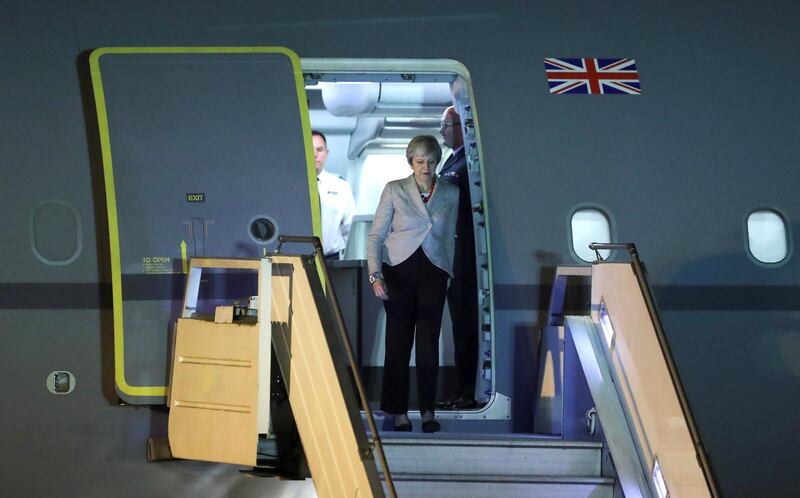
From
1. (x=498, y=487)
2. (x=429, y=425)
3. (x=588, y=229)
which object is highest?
(x=588, y=229)

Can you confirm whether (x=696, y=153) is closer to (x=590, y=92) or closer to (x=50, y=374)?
(x=590, y=92)

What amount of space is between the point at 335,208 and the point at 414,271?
6.49ft

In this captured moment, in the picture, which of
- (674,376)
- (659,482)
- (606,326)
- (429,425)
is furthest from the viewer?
(429,425)

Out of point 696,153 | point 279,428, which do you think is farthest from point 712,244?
point 279,428

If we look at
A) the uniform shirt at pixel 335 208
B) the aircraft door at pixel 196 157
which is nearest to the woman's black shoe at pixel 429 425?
the aircraft door at pixel 196 157

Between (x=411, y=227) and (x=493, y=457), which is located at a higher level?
(x=411, y=227)

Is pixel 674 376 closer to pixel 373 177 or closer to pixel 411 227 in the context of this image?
pixel 411 227

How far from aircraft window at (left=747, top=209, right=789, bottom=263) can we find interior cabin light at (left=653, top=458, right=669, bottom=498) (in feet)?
5.60

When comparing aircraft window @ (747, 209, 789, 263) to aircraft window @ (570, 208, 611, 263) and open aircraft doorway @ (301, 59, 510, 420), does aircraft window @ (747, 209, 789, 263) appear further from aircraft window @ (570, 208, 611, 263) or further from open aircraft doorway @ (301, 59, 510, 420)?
open aircraft doorway @ (301, 59, 510, 420)

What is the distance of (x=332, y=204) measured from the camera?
7.90 metres

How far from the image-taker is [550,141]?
20.8 feet

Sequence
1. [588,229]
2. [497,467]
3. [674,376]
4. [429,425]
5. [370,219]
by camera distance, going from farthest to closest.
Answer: [370,219]
[588,229]
[429,425]
[497,467]
[674,376]

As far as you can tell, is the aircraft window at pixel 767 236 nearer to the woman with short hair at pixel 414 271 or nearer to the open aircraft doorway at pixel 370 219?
the open aircraft doorway at pixel 370 219

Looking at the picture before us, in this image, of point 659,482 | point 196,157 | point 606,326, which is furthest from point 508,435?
point 196,157
